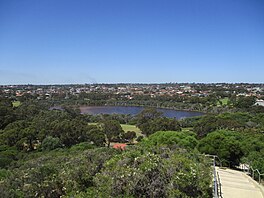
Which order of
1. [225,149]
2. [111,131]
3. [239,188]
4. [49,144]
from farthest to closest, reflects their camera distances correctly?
[111,131] < [49,144] < [225,149] < [239,188]

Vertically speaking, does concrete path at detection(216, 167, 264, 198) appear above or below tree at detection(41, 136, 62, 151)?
above

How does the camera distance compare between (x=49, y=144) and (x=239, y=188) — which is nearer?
(x=239, y=188)

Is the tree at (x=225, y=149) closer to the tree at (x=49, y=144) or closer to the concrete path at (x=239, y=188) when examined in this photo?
the concrete path at (x=239, y=188)

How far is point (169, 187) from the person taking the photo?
6.21m

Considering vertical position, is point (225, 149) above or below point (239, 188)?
below

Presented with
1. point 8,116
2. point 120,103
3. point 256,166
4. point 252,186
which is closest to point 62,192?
point 252,186

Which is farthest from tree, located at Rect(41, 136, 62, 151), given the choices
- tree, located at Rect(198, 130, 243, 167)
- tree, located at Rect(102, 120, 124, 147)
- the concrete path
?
the concrete path

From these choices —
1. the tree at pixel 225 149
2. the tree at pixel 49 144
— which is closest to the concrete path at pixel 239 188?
the tree at pixel 225 149

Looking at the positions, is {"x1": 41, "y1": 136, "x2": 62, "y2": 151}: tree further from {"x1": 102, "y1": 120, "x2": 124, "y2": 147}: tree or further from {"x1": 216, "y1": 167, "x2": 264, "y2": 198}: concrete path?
{"x1": 216, "y1": 167, "x2": 264, "y2": 198}: concrete path

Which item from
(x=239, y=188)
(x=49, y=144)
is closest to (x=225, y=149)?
(x=239, y=188)

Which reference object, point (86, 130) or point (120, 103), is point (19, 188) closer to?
point (86, 130)

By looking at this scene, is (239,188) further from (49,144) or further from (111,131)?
(111,131)

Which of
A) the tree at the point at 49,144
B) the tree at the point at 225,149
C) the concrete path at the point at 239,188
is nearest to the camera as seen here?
the concrete path at the point at 239,188

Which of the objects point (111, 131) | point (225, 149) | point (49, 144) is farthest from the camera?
point (111, 131)
